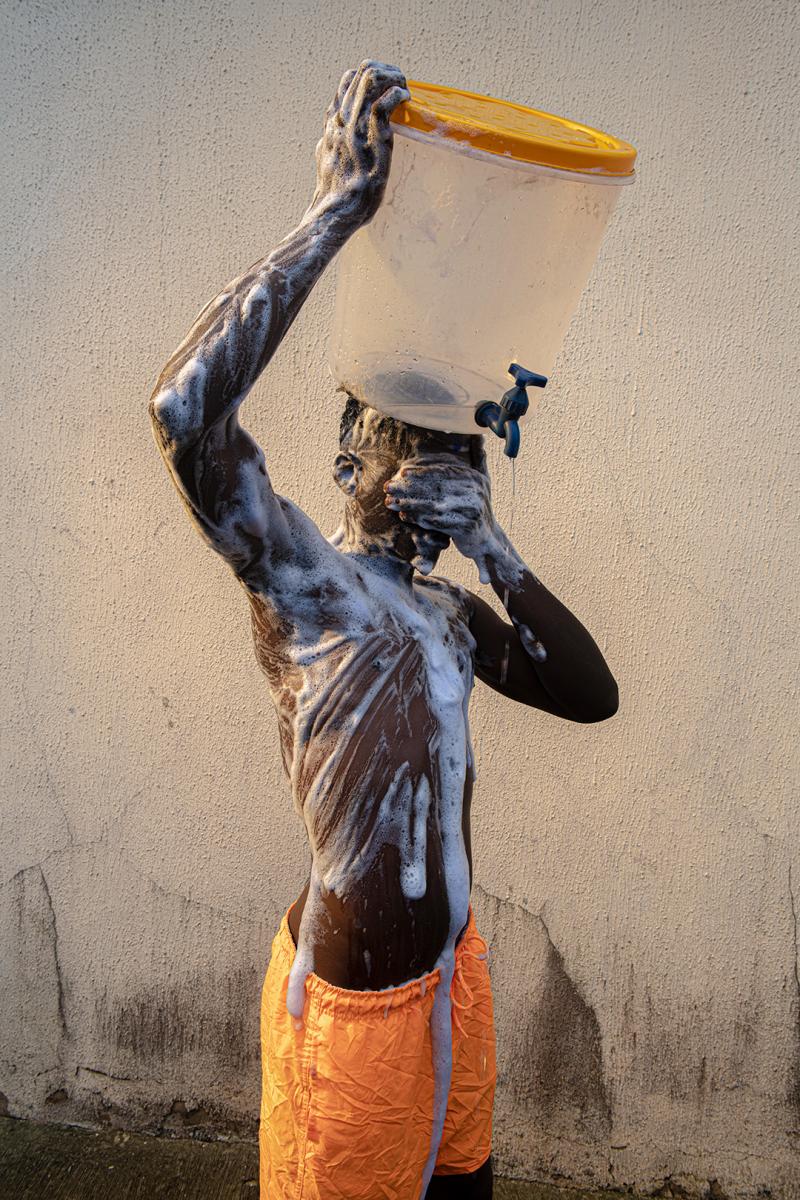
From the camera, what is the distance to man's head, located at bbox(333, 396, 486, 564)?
125 centimetres

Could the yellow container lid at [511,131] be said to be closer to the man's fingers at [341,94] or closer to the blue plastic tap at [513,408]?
the man's fingers at [341,94]

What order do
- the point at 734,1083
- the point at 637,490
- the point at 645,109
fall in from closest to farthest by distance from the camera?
the point at 645,109 → the point at 637,490 → the point at 734,1083

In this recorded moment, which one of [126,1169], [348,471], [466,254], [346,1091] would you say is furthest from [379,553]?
[126,1169]

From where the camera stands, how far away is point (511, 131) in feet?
3.54

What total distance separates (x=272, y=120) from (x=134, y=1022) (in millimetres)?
1937

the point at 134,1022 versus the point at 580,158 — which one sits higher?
the point at 580,158

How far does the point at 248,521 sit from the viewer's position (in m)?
1.09

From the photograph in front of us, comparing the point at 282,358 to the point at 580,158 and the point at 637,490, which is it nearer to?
the point at 637,490

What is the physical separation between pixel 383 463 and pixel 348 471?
62 millimetres

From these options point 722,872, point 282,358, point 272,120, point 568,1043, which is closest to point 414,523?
point 282,358

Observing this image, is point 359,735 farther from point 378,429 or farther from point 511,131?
point 511,131

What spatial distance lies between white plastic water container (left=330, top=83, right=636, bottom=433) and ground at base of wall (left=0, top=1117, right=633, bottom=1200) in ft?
5.82

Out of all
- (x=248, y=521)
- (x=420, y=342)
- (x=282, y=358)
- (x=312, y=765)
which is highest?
(x=282, y=358)

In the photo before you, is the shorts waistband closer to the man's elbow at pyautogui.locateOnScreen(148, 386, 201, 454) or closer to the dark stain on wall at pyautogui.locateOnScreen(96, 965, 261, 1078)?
the man's elbow at pyautogui.locateOnScreen(148, 386, 201, 454)
